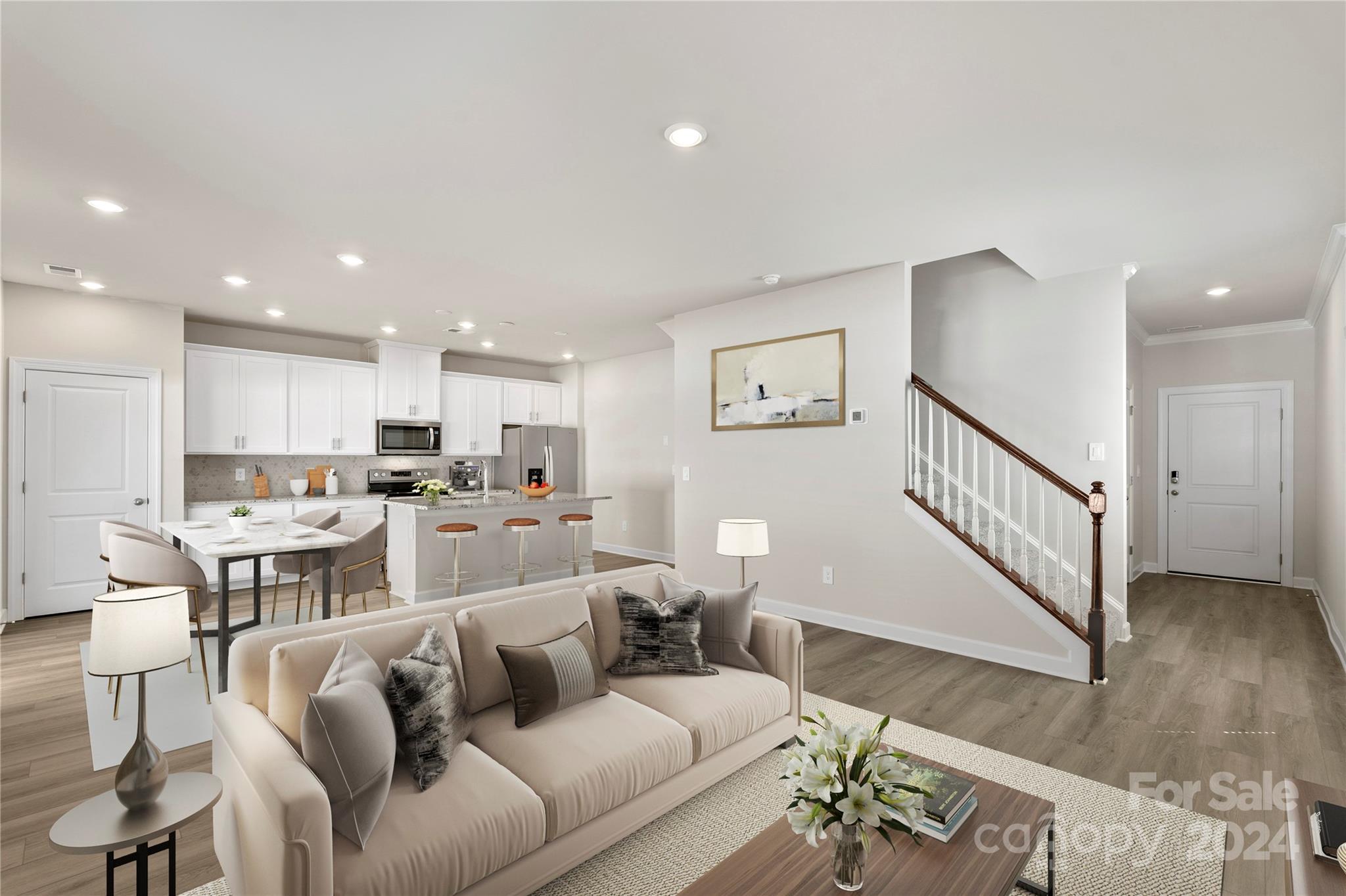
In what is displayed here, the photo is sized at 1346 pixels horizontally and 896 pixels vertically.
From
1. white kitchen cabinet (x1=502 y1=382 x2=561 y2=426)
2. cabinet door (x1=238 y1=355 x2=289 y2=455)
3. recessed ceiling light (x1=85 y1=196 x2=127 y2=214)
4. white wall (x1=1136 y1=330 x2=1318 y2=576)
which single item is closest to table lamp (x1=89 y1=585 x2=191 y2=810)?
recessed ceiling light (x1=85 y1=196 x2=127 y2=214)

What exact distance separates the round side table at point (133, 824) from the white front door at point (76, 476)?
4964 mm

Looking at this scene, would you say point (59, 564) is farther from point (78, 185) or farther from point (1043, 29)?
point (1043, 29)

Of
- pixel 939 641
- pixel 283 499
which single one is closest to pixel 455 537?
pixel 283 499

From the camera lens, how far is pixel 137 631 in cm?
166

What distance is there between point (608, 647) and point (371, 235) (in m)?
2.85

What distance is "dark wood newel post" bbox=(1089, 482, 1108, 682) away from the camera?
3662 mm

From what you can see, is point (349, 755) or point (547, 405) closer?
point (349, 755)

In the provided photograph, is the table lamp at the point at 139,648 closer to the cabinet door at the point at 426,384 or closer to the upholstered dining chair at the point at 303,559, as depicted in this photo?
the upholstered dining chair at the point at 303,559

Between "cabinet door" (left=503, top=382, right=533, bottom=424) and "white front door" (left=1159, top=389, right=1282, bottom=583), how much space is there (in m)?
7.56

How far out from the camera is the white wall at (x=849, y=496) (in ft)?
14.0

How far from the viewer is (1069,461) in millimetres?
4680

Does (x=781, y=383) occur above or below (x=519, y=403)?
below

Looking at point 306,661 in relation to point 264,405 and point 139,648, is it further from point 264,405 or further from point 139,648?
point 264,405

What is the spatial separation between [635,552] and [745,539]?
16.7 feet
